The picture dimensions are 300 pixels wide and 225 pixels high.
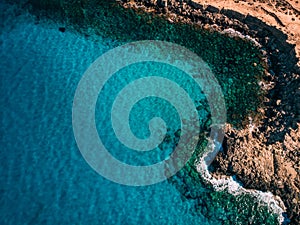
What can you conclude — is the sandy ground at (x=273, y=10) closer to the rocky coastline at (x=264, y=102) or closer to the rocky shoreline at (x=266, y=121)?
the rocky coastline at (x=264, y=102)

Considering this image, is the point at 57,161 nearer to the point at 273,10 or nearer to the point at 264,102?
the point at 264,102

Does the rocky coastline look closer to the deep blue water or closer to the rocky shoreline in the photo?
the rocky shoreline

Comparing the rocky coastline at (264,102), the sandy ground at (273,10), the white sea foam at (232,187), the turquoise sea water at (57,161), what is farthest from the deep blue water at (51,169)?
the sandy ground at (273,10)

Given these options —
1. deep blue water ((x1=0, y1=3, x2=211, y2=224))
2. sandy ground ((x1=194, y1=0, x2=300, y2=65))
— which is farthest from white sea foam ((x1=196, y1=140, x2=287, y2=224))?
sandy ground ((x1=194, y1=0, x2=300, y2=65))

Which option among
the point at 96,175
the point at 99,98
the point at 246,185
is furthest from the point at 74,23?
the point at 246,185

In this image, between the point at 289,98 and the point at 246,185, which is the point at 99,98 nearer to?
the point at 246,185

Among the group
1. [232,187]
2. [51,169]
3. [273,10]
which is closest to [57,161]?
[51,169]
